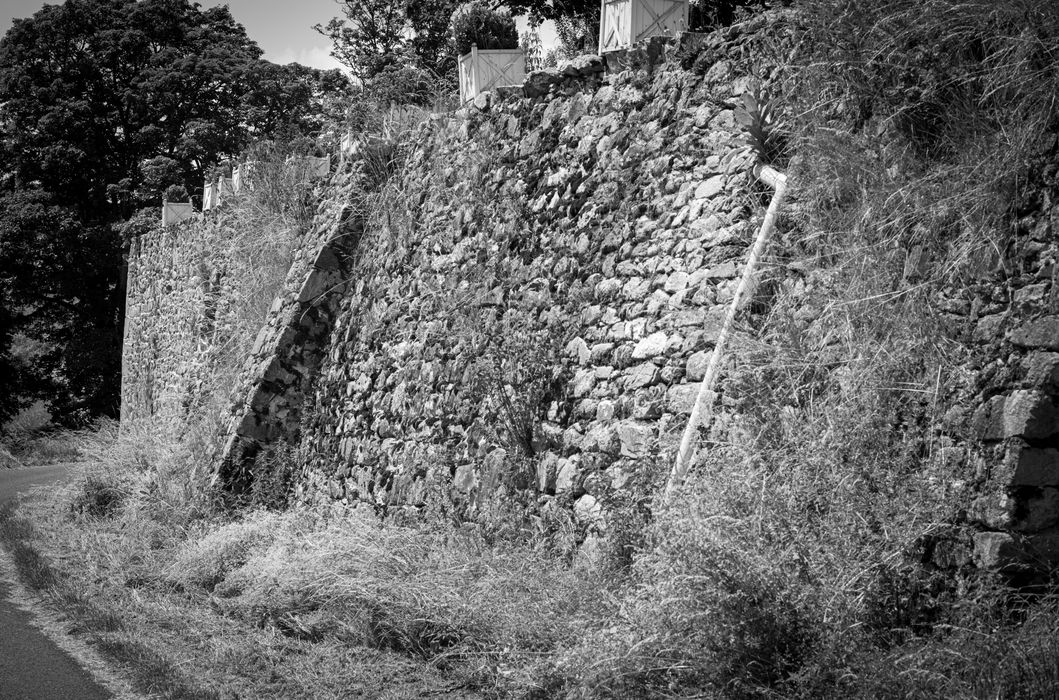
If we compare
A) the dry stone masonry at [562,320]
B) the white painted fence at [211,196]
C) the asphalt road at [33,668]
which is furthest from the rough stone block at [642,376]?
the white painted fence at [211,196]

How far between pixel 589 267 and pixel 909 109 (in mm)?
2495

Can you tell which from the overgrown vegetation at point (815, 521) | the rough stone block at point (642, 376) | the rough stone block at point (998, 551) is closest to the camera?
the rough stone block at point (998, 551)

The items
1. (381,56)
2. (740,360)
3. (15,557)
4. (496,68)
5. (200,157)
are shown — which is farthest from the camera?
(200,157)

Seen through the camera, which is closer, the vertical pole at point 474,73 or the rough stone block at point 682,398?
the rough stone block at point 682,398

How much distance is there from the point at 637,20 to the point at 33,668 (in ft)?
19.8

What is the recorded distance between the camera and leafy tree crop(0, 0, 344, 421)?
90.1 feet

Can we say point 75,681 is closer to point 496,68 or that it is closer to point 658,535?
point 658,535

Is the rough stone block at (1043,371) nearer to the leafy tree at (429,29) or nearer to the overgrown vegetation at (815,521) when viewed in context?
the overgrown vegetation at (815,521)

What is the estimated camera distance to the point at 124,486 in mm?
11312

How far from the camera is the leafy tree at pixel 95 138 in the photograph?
27.5 metres

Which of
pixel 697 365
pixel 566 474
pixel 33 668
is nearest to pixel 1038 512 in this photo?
pixel 697 365

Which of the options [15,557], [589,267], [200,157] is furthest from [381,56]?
[589,267]

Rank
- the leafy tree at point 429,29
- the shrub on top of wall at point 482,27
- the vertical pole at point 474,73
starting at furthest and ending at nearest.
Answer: the leafy tree at point 429,29 < the shrub on top of wall at point 482,27 < the vertical pole at point 474,73

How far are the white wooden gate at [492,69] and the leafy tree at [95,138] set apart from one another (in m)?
19.6
